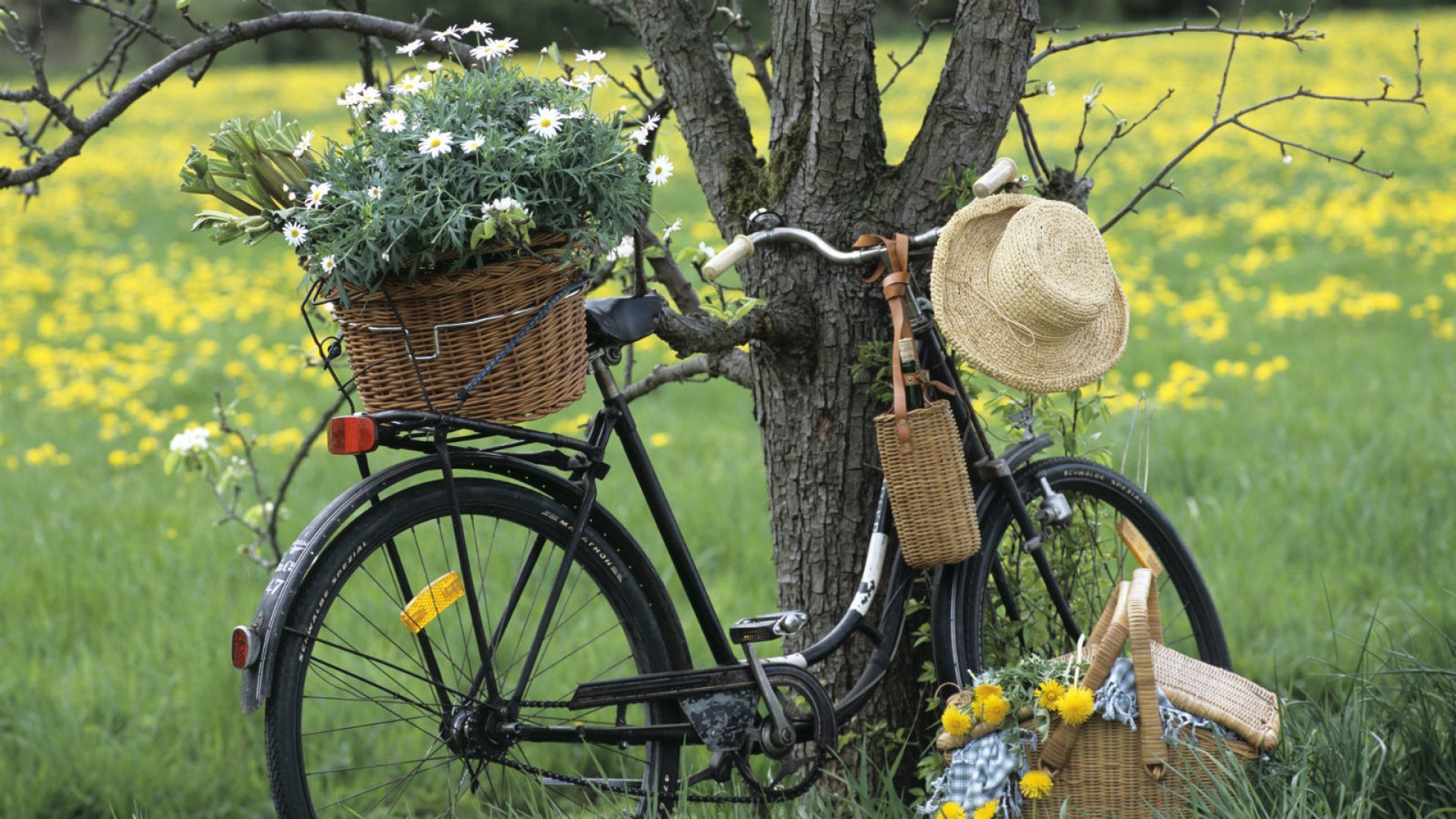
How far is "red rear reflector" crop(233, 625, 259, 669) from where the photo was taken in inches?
75.3

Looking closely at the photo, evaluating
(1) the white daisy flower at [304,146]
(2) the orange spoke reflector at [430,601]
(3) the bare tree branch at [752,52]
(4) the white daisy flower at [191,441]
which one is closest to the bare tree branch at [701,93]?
(3) the bare tree branch at [752,52]

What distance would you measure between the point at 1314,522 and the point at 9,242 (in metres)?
10.8

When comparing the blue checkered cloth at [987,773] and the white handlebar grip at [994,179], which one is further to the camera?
the white handlebar grip at [994,179]

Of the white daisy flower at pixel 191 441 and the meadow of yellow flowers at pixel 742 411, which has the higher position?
the white daisy flower at pixel 191 441

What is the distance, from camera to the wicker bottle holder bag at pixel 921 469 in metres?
2.37

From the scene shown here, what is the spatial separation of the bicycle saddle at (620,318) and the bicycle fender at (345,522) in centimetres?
27

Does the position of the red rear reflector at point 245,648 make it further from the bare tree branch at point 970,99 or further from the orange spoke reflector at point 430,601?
the bare tree branch at point 970,99

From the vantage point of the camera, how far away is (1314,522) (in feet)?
14.5

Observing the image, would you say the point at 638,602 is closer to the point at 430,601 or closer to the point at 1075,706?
the point at 430,601

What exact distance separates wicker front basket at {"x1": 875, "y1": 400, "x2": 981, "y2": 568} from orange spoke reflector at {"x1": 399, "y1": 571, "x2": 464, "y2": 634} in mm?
824

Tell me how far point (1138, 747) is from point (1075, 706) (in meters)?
0.16

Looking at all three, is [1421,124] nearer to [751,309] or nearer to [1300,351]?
[1300,351]

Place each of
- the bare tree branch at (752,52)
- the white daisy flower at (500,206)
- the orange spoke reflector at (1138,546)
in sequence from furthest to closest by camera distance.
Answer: the bare tree branch at (752,52) < the orange spoke reflector at (1138,546) < the white daisy flower at (500,206)

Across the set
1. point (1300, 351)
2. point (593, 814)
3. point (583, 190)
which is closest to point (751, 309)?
point (583, 190)
